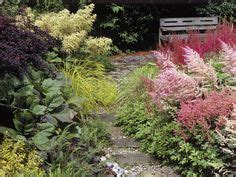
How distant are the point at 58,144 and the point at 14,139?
0.47 metres

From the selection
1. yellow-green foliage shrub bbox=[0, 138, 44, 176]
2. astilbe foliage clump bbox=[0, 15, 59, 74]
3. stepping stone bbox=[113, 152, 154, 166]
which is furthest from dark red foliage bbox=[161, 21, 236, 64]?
yellow-green foliage shrub bbox=[0, 138, 44, 176]

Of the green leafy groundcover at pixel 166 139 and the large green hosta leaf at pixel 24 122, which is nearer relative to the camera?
the green leafy groundcover at pixel 166 139

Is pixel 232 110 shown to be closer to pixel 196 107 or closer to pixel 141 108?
pixel 196 107

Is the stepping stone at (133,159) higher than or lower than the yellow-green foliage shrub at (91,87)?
lower

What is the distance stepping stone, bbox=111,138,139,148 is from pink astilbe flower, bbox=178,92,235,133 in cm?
98

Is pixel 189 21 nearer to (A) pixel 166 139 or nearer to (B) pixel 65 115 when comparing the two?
(A) pixel 166 139

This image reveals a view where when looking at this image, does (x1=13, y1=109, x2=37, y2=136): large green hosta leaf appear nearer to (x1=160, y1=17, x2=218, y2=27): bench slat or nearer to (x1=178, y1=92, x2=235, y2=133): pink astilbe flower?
(x1=178, y1=92, x2=235, y2=133): pink astilbe flower

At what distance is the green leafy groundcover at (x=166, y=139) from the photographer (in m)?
4.82

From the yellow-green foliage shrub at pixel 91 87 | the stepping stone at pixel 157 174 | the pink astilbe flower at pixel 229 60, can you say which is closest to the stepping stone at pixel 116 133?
the yellow-green foliage shrub at pixel 91 87

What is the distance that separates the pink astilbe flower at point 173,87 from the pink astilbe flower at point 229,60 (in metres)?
0.42

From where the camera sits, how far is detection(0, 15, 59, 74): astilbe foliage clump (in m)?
4.92

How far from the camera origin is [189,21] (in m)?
11.1

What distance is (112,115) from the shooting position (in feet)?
21.3

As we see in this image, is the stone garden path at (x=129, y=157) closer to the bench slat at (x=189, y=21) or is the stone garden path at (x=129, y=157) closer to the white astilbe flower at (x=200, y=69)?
the white astilbe flower at (x=200, y=69)
